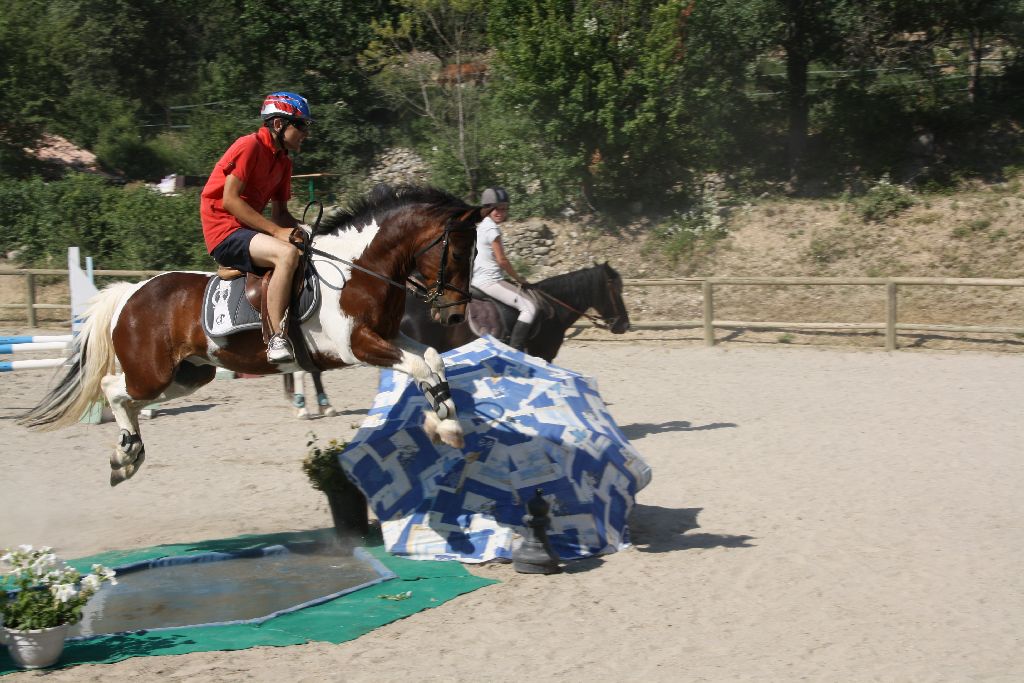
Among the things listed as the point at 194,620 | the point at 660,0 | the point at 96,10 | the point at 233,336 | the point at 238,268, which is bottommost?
the point at 194,620

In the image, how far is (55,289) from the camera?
2333 centimetres

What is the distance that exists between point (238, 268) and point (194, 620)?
7.80ft

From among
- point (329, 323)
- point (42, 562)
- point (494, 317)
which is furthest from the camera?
point (494, 317)

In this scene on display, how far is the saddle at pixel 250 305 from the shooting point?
679 centimetres

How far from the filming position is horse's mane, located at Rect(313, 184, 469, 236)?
22.8ft

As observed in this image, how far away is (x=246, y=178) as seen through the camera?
22.4 feet

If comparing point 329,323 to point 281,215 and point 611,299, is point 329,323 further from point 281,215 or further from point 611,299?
point 611,299

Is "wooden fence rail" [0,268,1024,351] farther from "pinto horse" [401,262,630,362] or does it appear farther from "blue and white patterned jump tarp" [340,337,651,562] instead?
"blue and white patterned jump tarp" [340,337,651,562]

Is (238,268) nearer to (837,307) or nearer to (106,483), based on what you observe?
(106,483)

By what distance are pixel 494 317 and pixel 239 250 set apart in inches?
169

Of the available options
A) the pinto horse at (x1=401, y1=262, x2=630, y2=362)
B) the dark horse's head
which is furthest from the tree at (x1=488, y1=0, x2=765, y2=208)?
the dark horse's head

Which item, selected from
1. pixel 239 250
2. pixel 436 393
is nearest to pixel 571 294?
pixel 239 250

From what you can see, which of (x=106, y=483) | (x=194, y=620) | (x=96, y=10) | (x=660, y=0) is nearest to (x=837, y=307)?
(x=660, y=0)

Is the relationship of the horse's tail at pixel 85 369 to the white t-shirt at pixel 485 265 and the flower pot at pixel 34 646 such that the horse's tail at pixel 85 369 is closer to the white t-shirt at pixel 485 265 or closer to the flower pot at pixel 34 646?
the flower pot at pixel 34 646
